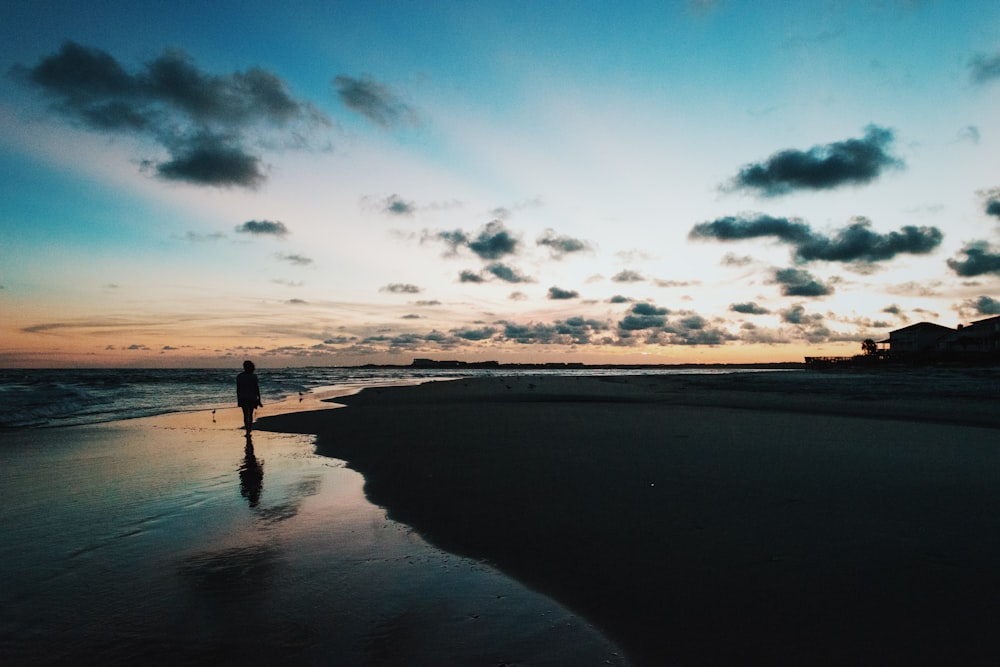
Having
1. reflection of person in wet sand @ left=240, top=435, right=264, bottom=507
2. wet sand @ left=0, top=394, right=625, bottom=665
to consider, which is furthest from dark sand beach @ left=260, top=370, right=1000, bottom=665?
reflection of person in wet sand @ left=240, top=435, right=264, bottom=507

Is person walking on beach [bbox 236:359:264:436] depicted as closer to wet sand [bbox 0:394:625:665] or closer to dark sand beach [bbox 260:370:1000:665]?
dark sand beach [bbox 260:370:1000:665]

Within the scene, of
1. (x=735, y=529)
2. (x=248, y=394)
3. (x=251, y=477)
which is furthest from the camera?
(x=248, y=394)

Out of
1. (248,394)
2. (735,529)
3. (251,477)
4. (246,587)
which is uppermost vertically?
(248,394)

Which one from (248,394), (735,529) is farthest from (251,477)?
(735,529)

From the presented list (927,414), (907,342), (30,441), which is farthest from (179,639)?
(907,342)

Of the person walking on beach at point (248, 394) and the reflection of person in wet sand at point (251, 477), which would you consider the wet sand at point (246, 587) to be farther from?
the person walking on beach at point (248, 394)

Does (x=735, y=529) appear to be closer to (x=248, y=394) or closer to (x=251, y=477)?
(x=251, y=477)

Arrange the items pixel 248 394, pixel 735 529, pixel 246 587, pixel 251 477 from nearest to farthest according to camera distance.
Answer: pixel 246 587
pixel 735 529
pixel 251 477
pixel 248 394
